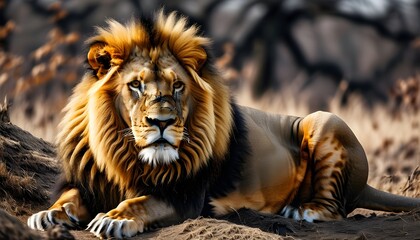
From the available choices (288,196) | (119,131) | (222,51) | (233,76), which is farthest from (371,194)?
(222,51)

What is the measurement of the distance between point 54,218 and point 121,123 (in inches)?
26.9

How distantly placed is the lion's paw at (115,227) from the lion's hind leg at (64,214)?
26 centimetres

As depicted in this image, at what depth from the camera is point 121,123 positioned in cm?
583

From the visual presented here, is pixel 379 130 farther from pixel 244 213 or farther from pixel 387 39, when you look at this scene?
pixel 387 39

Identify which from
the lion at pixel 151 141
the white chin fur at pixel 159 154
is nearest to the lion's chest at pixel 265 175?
the lion at pixel 151 141

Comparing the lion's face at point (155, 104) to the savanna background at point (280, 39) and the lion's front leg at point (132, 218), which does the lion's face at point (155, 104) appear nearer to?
the lion's front leg at point (132, 218)

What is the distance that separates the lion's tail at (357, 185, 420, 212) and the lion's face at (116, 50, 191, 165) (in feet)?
5.92

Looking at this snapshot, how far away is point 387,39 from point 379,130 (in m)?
7.87

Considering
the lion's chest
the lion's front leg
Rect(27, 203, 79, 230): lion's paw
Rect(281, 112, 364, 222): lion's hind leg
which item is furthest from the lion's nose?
Rect(281, 112, 364, 222): lion's hind leg

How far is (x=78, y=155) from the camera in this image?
598 cm

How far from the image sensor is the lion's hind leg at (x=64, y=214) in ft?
18.2

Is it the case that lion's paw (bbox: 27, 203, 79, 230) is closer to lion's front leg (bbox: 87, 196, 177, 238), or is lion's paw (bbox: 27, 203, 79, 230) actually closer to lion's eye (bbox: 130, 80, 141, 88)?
lion's front leg (bbox: 87, 196, 177, 238)

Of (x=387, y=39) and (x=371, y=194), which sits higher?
(x=387, y=39)

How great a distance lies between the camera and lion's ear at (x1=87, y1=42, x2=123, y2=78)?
593 cm
